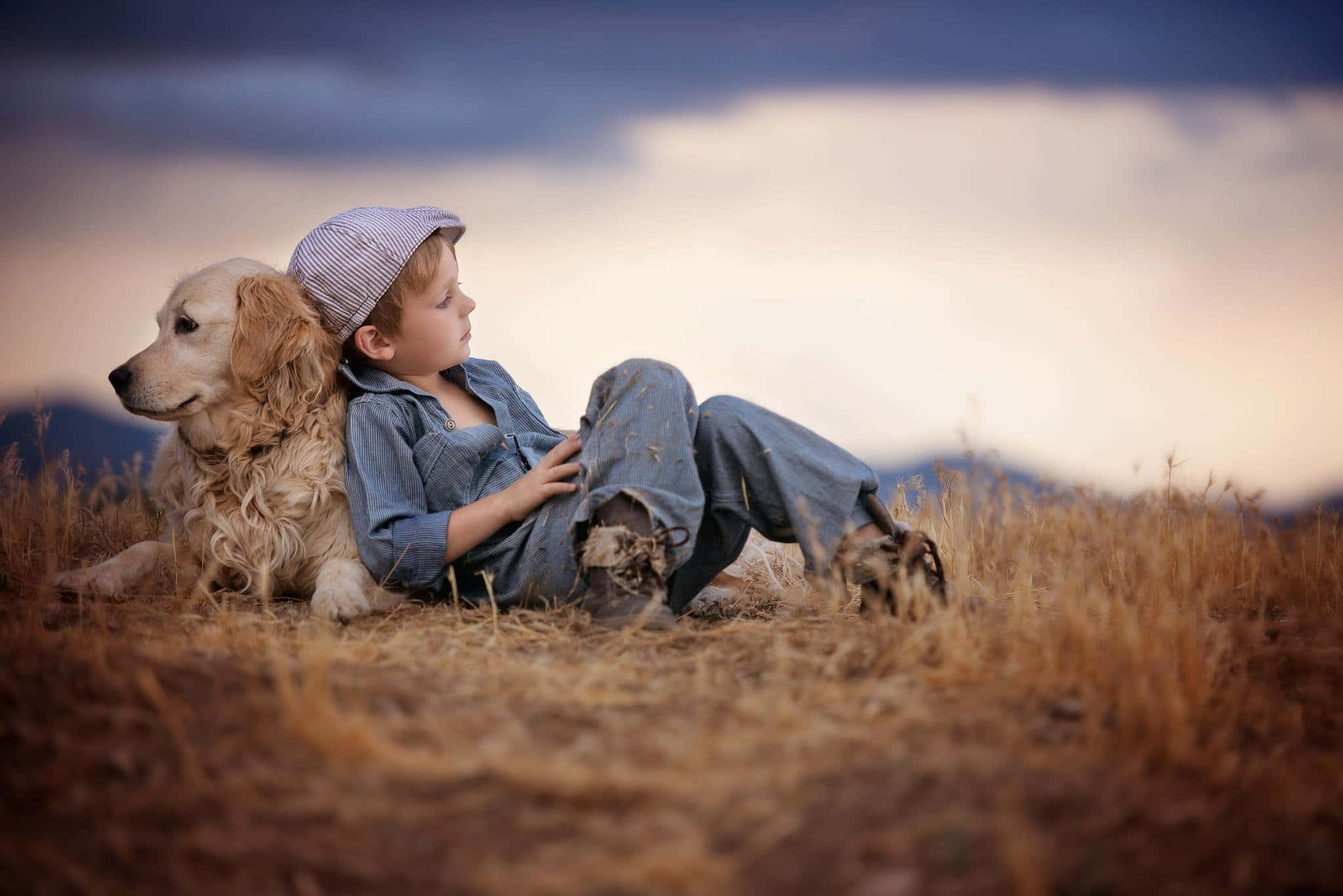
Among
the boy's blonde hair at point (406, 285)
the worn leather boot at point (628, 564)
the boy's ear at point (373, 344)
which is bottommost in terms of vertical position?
the worn leather boot at point (628, 564)

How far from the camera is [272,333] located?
3.08 metres

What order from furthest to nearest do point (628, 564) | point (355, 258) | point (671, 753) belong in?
point (355, 258), point (628, 564), point (671, 753)

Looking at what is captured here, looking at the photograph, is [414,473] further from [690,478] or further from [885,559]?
[885,559]

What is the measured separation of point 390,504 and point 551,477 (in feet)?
1.77

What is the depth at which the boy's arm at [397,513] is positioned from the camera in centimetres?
307

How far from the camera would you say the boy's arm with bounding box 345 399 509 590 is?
307 cm

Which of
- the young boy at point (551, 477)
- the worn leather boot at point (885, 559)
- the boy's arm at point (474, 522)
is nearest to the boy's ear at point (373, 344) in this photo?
the young boy at point (551, 477)

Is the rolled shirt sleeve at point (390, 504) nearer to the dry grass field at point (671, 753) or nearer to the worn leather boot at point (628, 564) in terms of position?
the dry grass field at point (671, 753)

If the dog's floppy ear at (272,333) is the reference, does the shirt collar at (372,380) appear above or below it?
below

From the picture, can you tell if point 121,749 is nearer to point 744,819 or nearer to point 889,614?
point 744,819

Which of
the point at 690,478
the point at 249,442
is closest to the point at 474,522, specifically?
the point at 690,478

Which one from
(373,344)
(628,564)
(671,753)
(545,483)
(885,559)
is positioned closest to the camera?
(671,753)

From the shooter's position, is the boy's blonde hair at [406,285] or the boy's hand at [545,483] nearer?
the boy's hand at [545,483]

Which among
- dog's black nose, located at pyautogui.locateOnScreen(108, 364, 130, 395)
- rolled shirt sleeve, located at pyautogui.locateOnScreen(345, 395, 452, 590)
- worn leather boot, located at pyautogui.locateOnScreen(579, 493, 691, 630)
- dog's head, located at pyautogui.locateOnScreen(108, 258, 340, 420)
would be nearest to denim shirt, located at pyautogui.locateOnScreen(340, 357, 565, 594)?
rolled shirt sleeve, located at pyautogui.locateOnScreen(345, 395, 452, 590)
